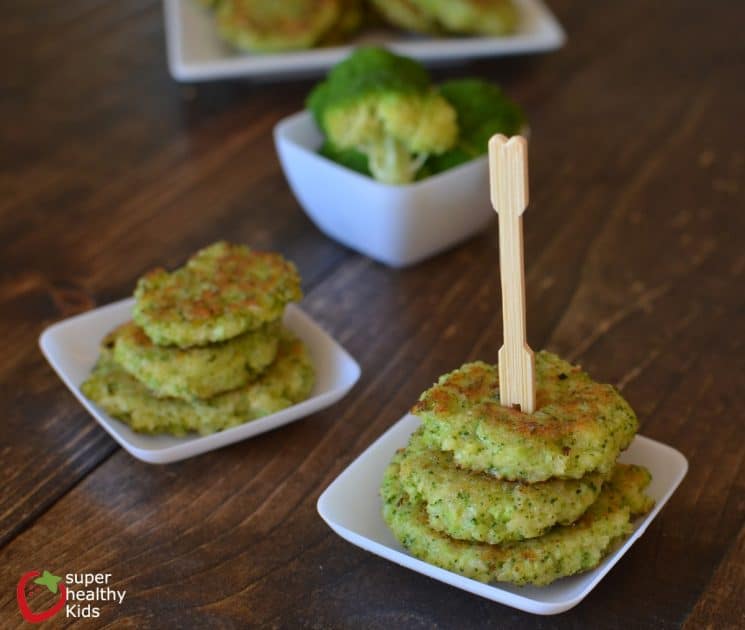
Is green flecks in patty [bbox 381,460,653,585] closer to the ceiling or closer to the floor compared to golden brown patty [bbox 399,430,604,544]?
closer to the floor

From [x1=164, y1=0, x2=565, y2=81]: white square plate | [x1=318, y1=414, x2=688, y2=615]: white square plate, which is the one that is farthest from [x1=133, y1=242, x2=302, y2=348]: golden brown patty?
[x1=164, y1=0, x2=565, y2=81]: white square plate

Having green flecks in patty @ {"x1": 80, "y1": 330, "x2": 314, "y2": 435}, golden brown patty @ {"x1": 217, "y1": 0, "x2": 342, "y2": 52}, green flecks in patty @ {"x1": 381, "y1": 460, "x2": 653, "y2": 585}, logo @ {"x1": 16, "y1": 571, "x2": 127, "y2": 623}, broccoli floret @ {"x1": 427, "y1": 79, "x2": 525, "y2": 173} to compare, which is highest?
golden brown patty @ {"x1": 217, "y1": 0, "x2": 342, "y2": 52}

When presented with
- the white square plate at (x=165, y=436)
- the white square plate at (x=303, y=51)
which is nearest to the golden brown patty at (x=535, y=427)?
the white square plate at (x=165, y=436)

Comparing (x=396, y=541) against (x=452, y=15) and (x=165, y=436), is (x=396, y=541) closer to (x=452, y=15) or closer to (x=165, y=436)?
(x=165, y=436)

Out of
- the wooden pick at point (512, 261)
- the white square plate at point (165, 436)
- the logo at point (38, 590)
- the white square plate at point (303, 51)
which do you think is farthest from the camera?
the white square plate at point (303, 51)

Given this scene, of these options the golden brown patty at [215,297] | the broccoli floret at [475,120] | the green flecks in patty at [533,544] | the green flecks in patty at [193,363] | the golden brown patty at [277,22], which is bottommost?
the green flecks in patty at [533,544]

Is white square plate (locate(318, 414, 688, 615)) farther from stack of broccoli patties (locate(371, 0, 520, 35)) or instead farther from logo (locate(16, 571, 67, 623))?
stack of broccoli patties (locate(371, 0, 520, 35))

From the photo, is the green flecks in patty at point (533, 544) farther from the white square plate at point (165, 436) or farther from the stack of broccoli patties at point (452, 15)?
the stack of broccoli patties at point (452, 15)

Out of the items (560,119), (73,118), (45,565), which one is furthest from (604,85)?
(45,565)
